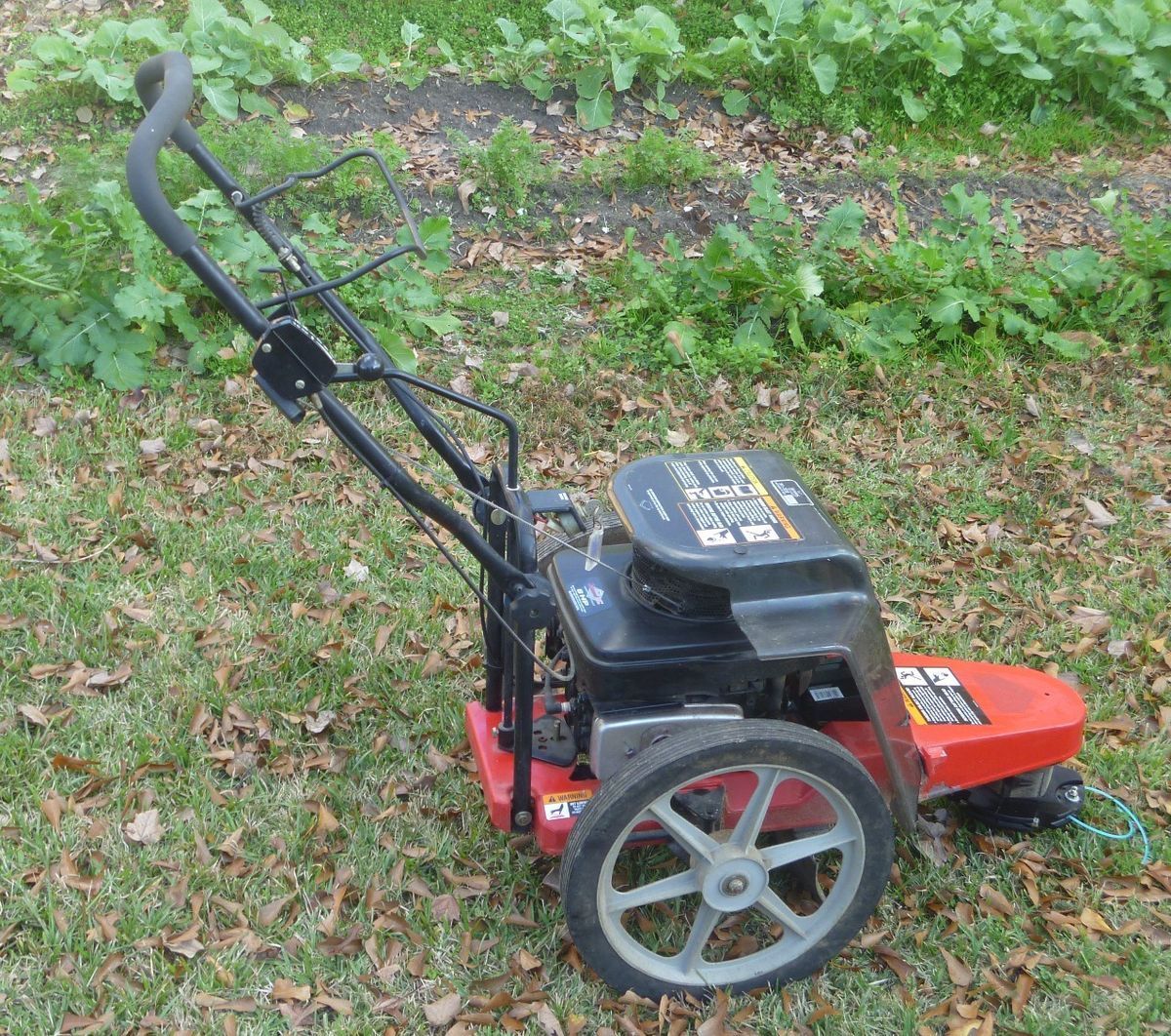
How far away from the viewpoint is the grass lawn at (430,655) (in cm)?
288

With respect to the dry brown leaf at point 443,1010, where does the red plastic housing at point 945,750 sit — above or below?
above

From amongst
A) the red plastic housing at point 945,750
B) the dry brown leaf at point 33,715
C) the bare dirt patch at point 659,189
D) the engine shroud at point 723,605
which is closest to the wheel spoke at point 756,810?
the red plastic housing at point 945,750

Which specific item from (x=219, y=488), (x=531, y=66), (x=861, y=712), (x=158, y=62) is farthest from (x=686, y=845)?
(x=531, y=66)

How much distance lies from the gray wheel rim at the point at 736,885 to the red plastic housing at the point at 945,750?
15cm

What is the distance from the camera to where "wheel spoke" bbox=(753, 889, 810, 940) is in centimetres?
280

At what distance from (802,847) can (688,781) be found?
430 millimetres

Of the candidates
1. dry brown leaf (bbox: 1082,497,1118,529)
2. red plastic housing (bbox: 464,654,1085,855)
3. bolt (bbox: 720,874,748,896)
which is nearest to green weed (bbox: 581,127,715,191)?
dry brown leaf (bbox: 1082,497,1118,529)

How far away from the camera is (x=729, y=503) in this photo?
2.84m

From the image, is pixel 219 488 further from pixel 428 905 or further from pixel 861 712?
pixel 861 712

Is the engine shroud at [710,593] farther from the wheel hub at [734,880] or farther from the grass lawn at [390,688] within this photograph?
the grass lawn at [390,688]

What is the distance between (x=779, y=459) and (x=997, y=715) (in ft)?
3.01

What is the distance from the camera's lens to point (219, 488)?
445 centimetres

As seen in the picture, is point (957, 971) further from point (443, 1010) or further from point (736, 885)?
point (443, 1010)

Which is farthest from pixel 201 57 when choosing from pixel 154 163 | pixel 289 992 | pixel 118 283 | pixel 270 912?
pixel 289 992
